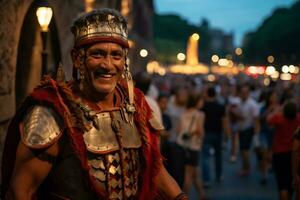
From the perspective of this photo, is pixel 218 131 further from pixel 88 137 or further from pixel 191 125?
pixel 88 137

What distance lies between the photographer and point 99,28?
3.63 metres

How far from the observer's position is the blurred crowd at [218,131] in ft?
26.2

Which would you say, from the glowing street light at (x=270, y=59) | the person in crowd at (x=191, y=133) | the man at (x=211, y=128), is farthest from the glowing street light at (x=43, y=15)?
the glowing street light at (x=270, y=59)

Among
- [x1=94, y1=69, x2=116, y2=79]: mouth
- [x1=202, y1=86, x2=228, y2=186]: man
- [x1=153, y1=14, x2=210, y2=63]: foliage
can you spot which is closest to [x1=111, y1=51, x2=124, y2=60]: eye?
[x1=94, y1=69, x2=116, y2=79]: mouth

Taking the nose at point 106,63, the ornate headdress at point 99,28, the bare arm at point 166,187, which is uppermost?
the ornate headdress at point 99,28

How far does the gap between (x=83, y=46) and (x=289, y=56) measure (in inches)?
3517

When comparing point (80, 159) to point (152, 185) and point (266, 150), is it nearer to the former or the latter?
point (152, 185)

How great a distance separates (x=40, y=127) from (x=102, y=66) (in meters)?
0.47

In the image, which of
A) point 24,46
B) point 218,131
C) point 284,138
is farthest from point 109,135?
point 24,46

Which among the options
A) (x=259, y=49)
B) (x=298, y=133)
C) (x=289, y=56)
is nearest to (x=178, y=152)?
(x=298, y=133)

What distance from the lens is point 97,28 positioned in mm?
3623

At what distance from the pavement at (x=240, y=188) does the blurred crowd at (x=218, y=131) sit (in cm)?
Answer: 16

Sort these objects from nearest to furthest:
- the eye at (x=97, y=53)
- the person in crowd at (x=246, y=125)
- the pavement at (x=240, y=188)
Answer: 1. the eye at (x=97, y=53)
2. the pavement at (x=240, y=188)
3. the person in crowd at (x=246, y=125)

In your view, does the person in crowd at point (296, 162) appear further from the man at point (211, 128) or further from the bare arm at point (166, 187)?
the man at point (211, 128)
